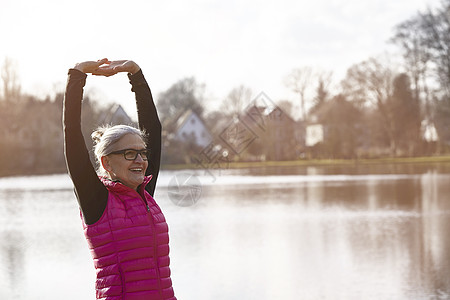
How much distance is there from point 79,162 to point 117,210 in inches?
7.9

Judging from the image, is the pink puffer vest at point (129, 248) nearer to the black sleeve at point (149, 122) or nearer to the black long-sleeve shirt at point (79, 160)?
the black long-sleeve shirt at point (79, 160)

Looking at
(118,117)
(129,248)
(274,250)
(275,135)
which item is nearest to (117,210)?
(129,248)

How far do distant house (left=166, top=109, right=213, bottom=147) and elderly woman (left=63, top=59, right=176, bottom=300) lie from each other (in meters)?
62.0

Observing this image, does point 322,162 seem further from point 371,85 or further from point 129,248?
point 129,248

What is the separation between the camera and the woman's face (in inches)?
86.5

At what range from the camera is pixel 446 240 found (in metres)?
12.9

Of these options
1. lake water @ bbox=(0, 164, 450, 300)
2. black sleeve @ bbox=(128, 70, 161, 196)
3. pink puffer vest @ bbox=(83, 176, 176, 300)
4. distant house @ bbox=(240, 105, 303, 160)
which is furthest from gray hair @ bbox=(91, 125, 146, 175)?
distant house @ bbox=(240, 105, 303, 160)

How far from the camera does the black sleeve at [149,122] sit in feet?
8.34

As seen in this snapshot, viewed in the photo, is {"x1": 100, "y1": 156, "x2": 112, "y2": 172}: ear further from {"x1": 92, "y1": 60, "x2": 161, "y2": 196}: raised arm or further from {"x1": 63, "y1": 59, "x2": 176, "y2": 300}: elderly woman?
{"x1": 92, "y1": 60, "x2": 161, "y2": 196}: raised arm

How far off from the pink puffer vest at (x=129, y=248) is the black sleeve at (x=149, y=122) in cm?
37

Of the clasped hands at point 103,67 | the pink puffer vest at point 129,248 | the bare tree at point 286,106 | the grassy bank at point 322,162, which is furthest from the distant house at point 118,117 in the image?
the bare tree at point 286,106

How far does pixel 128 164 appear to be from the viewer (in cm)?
221

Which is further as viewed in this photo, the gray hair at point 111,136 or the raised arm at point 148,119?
the raised arm at point 148,119

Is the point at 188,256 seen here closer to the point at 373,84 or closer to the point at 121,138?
the point at 121,138
